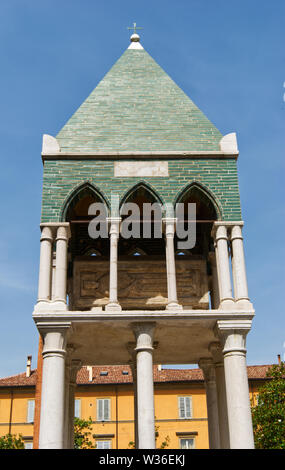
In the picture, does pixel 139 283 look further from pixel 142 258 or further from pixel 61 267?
pixel 61 267

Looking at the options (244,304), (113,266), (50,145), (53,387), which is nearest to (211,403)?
(244,304)

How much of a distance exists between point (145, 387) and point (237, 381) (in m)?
2.85

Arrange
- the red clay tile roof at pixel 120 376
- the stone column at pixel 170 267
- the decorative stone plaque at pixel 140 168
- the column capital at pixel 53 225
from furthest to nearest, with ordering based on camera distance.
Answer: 1. the red clay tile roof at pixel 120 376
2. the decorative stone plaque at pixel 140 168
3. the column capital at pixel 53 225
4. the stone column at pixel 170 267

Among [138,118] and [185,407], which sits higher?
[138,118]

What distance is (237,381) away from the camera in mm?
20062

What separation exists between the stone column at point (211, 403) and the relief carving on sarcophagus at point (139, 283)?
3.10 m

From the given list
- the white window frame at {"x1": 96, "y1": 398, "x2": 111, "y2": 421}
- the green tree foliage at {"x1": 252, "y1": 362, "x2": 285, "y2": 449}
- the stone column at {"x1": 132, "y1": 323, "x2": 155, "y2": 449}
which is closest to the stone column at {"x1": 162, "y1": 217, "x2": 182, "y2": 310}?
the stone column at {"x1": 132, "y1": 323, "x2": 155, "y2": 449}

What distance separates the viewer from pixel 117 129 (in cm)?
2428

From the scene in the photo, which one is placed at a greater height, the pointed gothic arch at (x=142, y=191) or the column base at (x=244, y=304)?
the pointed gothic arch at (x=142, y=191)

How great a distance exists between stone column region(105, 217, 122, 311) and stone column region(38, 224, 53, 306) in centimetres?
202

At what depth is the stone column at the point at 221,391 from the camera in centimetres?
2353

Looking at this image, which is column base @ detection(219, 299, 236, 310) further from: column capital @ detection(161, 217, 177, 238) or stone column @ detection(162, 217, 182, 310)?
column capital @ detection(161, 217, 177, 238)

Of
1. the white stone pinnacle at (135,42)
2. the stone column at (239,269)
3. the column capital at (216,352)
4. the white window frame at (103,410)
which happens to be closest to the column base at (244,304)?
the stone column at (239,269)

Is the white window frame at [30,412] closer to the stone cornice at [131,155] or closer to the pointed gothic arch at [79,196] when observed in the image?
the pointed gothic arch at [79,196]
